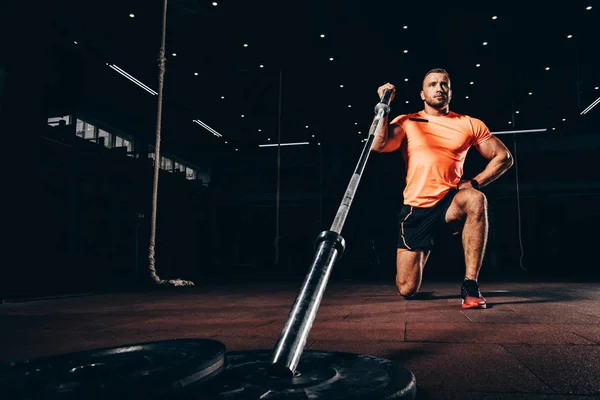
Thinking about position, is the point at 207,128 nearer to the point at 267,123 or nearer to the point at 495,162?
the point at 267,123

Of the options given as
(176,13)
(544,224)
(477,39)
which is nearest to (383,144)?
(176,13)

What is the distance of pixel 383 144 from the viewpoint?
2770mm

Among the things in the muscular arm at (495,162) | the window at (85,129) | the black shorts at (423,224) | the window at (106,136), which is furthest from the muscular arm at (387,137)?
Result: the window at (106,136)

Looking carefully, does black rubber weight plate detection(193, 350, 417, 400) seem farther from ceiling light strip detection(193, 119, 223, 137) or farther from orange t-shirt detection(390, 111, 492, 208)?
ceiling light strip detection(193, 119, 223, 137)

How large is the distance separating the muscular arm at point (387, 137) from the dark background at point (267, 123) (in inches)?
106

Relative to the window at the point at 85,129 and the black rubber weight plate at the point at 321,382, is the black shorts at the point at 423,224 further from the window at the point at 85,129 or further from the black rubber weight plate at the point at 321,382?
the window at the point at 85,129

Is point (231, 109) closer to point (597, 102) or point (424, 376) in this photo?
point (597, 102)

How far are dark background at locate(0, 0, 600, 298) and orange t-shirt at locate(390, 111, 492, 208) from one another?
9.79 ft

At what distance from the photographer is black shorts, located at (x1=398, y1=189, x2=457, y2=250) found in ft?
9.07

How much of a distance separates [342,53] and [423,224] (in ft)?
19.9

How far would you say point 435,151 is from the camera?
111 inches

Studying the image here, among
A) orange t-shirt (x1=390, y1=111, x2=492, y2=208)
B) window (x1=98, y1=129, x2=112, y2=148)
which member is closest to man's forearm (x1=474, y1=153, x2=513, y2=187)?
orange t-shirt (x1=390, y1=111, x2=492, y2=208)

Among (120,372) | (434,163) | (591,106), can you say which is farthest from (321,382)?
(591,106)

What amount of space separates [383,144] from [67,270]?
4.56 meters
